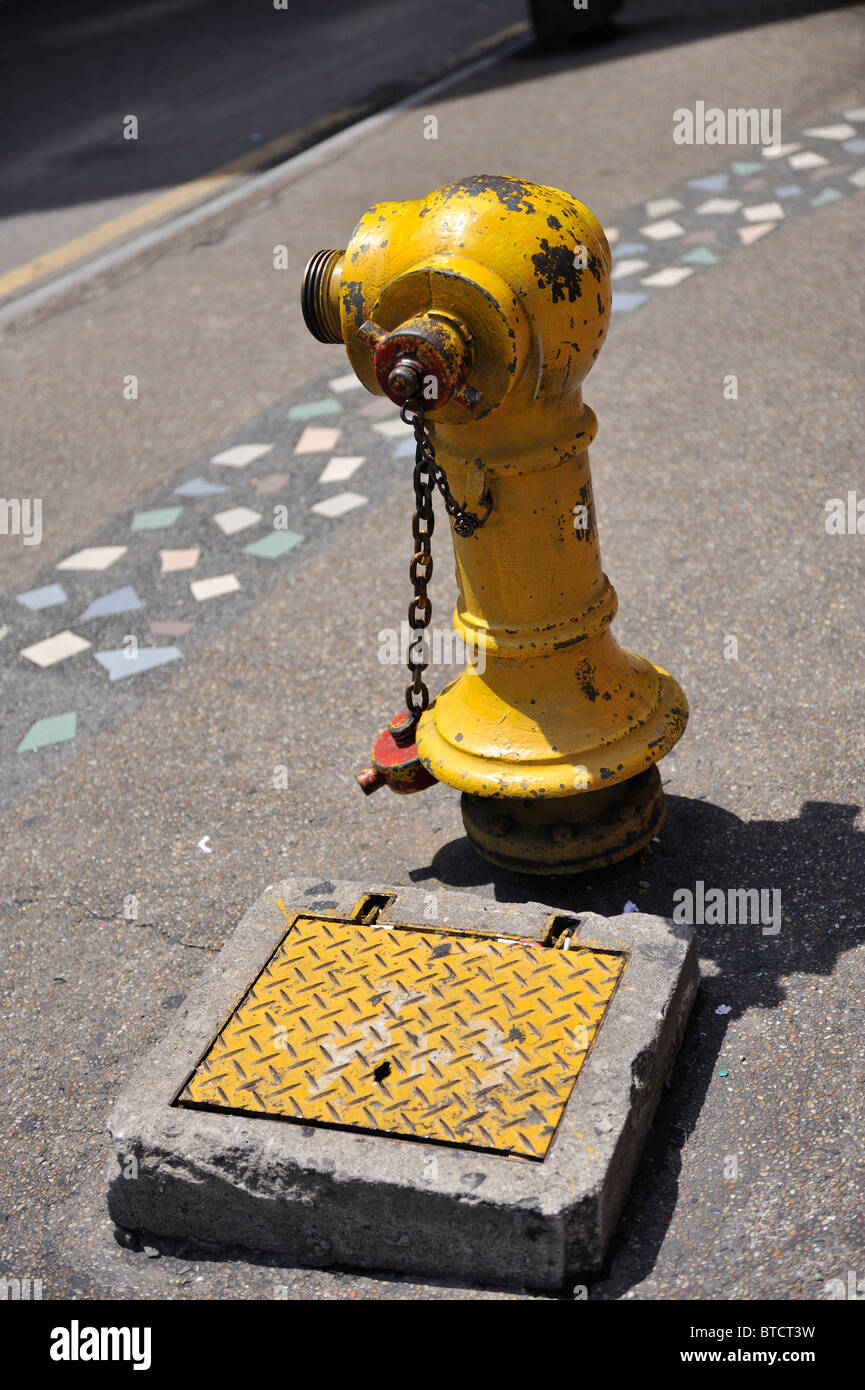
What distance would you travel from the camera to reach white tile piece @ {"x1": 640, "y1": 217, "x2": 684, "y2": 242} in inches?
280

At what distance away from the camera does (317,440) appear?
232 inches

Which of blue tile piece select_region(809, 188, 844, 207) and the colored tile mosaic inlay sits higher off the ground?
blue tile piece select_region(809, 188, 844, 207)

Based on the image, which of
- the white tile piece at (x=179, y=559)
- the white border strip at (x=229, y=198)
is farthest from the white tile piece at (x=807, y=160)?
the white tile piece at (x=179, y=559)

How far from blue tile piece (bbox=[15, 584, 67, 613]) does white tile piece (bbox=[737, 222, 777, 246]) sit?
3.94 metres

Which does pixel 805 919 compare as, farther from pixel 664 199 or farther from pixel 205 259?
pixel 205 259

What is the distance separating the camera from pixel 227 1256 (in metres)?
2.71

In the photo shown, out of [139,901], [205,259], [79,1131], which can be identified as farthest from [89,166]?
[79,1131]

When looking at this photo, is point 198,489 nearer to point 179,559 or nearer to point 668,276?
point 179,559

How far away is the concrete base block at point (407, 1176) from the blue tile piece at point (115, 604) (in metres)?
2.36

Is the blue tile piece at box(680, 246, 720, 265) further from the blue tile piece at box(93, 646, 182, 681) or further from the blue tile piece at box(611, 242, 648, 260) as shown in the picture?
the blue tile piece at box(93, 646, 182, 681)

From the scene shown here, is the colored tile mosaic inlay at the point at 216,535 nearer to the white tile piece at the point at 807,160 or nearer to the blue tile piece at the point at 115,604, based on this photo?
the blue tile piece at the point at 115,604

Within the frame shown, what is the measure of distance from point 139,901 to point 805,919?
5.64 feet

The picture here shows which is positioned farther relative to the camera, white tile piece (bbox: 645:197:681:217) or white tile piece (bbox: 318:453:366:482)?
white tile piece (bbox: 645:197:681:217)

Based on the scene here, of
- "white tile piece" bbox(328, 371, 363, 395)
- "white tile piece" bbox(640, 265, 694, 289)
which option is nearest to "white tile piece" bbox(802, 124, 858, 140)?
"white tile piece" bbox(640, 265, 694, 289)
